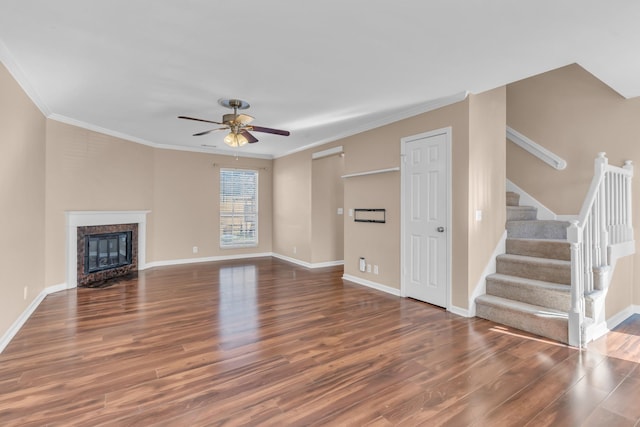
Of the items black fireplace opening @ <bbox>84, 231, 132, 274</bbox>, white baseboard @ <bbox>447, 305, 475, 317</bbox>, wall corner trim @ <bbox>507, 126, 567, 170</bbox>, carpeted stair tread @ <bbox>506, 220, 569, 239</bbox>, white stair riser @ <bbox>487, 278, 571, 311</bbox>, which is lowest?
white baseboard @ <bbox>447, 305, 475, 317</bbox>

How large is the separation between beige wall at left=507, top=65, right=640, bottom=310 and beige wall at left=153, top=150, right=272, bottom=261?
5719mm

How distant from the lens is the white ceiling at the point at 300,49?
87.0 inches

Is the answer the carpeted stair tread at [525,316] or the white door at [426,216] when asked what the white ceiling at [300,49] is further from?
the carpeted stair tread at [525,316]

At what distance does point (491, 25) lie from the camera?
2391 mm

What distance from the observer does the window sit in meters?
7.77

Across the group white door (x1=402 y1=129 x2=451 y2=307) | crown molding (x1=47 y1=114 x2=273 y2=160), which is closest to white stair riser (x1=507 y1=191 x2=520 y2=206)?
white door (x1=402 y1=129 x2=451 y2=307)

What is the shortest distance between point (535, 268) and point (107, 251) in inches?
258

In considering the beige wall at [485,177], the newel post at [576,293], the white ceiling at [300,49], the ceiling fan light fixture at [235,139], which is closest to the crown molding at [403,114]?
the white ceiling at [300,49]

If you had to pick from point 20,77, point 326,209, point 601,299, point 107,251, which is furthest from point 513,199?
point 107,251

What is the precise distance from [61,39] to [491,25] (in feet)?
10.8

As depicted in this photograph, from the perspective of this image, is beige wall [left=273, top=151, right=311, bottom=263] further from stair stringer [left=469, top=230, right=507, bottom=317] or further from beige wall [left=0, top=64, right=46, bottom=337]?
beige wall [left=0, top=64, right=46, bottom=337]

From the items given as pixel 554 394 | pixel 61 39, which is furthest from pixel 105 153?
pixel 554 394

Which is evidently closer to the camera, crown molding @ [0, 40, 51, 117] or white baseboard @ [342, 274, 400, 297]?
crown molding @ [0, 40, 51, 117]

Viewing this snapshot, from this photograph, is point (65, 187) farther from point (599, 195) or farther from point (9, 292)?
point (599, 195)
